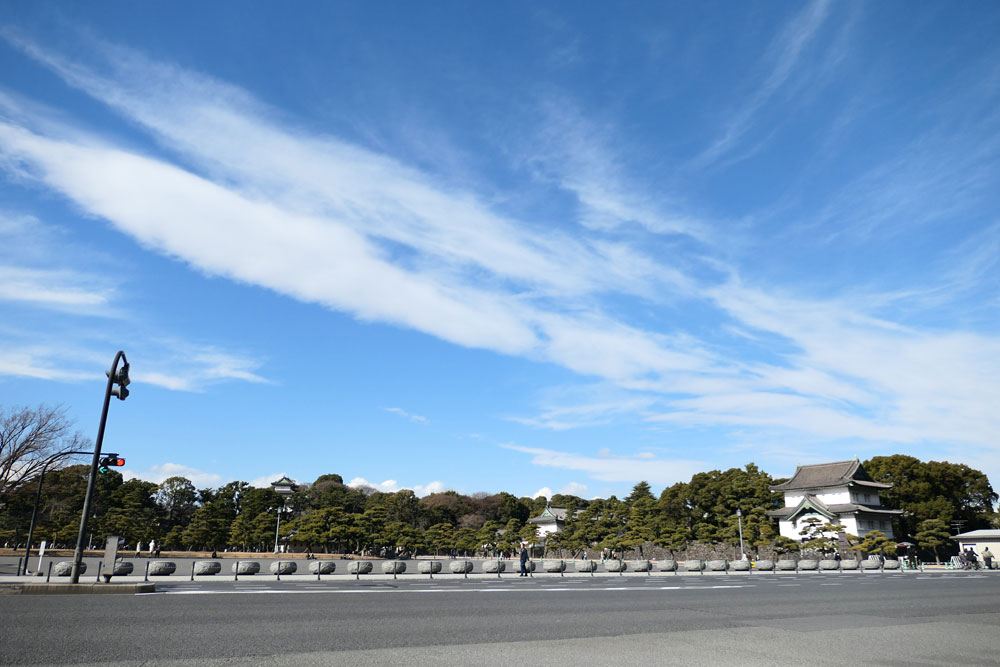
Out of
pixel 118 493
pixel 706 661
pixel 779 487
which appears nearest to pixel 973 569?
pixel 779 487

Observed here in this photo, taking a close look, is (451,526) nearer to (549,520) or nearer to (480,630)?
(549,520)

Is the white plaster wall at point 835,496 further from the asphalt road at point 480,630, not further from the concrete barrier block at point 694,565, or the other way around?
the asphalt road at point 480,630

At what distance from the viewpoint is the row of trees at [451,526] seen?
54.7 metres

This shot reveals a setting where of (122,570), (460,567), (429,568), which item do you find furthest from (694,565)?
(122,570)

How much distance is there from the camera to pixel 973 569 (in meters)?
50.0

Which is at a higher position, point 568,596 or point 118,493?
point 118,493

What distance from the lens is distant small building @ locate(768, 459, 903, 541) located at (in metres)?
59.5

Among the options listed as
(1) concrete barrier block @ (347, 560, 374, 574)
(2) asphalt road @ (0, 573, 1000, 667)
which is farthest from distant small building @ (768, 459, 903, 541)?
(1) concrete barrier block @ (347, 560, 374, 574)

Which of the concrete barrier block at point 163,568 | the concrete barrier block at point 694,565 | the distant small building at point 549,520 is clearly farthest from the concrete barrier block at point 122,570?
the distant small building at point 549,520

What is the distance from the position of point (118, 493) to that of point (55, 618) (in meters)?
60.3

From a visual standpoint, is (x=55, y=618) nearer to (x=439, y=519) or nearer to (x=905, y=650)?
(x=905, y=650)

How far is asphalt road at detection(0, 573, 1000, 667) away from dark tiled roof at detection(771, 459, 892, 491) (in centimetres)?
5154

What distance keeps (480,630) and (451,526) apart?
62651 millimetres

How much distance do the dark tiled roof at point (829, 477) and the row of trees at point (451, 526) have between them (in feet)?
9.89
